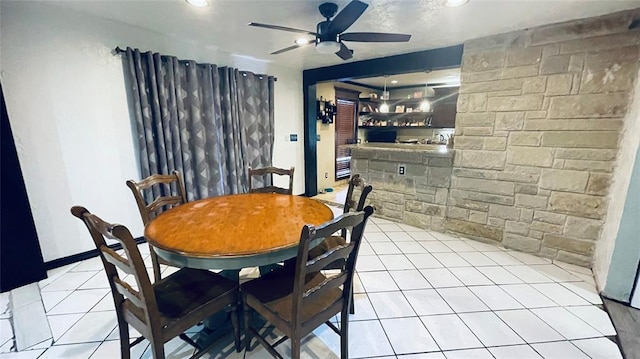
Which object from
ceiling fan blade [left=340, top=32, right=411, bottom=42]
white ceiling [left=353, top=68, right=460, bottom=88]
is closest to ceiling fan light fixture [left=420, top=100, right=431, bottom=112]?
white ceiling [left=353, top=68, right=460, bottom=88]

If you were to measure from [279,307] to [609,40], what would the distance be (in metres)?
3.26

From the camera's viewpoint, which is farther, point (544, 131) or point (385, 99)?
point (385, 99)

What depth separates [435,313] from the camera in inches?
71.6

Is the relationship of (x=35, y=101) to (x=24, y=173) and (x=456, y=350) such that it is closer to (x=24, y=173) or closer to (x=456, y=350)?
(x=24, y=173)

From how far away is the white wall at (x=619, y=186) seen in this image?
1.93m

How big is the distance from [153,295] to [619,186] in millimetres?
3253

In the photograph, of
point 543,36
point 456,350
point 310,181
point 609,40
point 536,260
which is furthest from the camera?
point 310,181

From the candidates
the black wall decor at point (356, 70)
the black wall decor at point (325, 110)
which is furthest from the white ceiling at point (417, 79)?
the black wall decor at point (356, 70)

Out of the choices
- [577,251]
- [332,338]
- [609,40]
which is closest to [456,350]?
[332,338]

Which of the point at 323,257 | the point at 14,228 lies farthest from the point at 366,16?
the point at 14,228

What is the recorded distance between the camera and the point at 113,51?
2510mm

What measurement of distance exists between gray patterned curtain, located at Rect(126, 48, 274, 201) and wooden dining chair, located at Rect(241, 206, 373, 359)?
2182 mm

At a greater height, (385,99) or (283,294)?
(385,99)

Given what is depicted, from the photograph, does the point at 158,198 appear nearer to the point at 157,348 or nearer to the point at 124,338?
the point at 124,338
